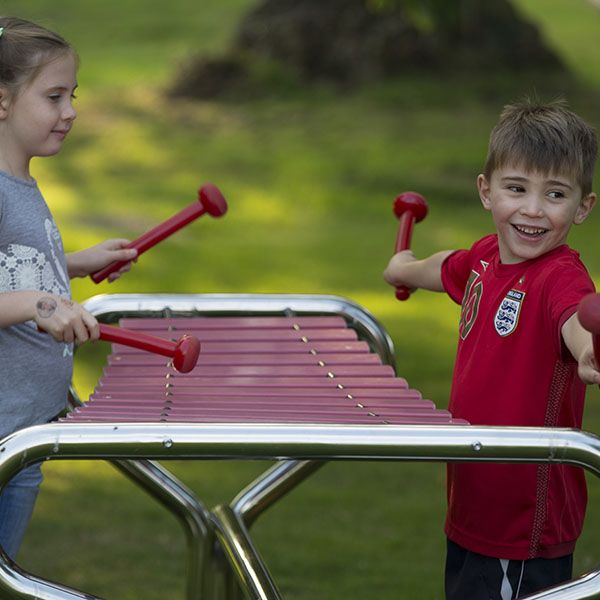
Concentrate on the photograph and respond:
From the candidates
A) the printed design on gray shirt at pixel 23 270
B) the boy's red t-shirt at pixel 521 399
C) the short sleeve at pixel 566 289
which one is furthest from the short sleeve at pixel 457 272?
the printed design on gray shirt at pixel 23 270

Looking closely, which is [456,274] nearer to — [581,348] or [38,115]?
[581,348]

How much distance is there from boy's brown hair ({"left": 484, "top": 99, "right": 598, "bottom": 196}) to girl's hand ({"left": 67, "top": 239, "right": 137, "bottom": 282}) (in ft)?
2.42

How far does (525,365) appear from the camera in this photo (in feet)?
7.26

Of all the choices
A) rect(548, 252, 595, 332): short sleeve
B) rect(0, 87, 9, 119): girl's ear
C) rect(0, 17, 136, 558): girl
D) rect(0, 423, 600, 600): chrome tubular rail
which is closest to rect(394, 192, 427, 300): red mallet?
rect(548, 252, 595, 332): short sleeve

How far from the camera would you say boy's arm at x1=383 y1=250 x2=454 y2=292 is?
2.64m

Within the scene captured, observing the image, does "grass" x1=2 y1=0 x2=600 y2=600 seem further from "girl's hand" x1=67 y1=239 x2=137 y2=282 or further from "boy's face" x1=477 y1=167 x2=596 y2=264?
"boy's face" x1=477 y1=167 x2=596 y2=264

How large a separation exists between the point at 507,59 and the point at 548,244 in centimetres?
1217

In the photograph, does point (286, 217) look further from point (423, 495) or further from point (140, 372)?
point (140, 372)

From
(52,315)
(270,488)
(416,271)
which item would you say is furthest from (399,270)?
(52,315)

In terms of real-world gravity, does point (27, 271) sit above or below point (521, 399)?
above

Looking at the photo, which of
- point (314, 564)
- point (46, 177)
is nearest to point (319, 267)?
point (46, 177)

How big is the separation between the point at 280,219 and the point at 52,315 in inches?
341

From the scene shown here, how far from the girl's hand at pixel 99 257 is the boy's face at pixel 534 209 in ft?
2.54

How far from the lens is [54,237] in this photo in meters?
2.46
